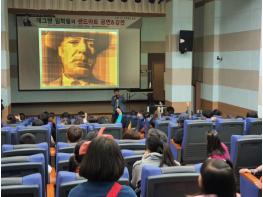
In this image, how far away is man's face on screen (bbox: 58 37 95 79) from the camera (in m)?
12.6

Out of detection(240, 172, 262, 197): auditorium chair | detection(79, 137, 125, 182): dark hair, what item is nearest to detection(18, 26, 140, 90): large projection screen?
detection(240, 172, 262, 197): auditorium chair

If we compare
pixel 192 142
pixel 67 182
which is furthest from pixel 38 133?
pixel 67 182

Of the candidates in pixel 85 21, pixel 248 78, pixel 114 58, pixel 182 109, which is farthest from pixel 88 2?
pixel 248 78

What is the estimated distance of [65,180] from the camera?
2.24m

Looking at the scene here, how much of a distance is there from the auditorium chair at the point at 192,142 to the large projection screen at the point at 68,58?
7.93 m

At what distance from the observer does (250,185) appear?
2984 millimetres

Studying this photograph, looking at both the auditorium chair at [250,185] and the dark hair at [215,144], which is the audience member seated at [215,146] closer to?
the dark hair at [215,144]

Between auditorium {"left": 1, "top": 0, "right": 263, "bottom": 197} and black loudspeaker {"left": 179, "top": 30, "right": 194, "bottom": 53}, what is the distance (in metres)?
0.03

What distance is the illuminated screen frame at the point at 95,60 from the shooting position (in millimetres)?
12500

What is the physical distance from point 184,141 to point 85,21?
8.57m

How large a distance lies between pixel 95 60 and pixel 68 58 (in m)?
0.95

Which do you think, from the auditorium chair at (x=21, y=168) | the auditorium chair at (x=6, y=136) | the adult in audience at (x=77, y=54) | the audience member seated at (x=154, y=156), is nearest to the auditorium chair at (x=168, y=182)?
the audience member seated at (x=154, y=156)

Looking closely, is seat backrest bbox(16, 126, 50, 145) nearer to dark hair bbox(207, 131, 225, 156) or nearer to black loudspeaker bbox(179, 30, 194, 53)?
dark hair bbox(207, 131, 225, 156)

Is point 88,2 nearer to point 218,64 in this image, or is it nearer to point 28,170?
point 218,64
